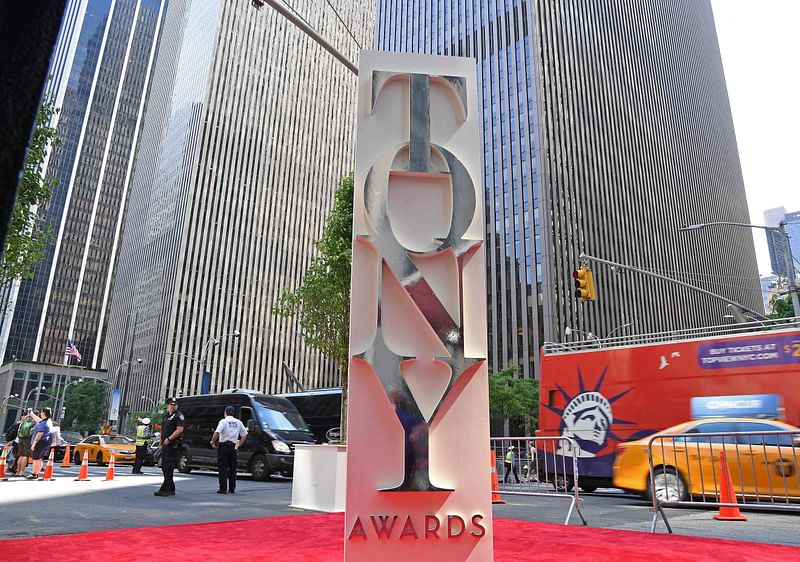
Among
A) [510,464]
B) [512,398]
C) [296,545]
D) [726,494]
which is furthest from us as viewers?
[512,398]

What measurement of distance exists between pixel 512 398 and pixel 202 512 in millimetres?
38198

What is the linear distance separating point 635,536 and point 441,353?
404 centimetres

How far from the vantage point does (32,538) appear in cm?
555

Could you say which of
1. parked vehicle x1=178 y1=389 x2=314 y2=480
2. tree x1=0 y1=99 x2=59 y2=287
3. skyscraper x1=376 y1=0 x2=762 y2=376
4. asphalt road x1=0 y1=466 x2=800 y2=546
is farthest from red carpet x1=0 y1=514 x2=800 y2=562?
skyscraper x1=376 y1=0 x2=762 y2=376

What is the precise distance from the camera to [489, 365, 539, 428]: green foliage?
44281mm

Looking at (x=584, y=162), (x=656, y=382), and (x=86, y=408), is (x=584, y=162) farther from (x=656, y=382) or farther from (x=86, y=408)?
(x=86, y=408)

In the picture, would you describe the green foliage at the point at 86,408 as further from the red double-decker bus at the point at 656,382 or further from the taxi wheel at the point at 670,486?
the taxi wheel at the point at 670,486

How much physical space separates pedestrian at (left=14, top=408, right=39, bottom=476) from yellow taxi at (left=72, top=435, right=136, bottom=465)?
7978 mm

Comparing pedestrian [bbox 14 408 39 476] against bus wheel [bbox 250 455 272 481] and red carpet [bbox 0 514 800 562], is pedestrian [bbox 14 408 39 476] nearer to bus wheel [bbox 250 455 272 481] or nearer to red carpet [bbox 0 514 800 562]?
bus wheel [bbox 250 455 272 481]

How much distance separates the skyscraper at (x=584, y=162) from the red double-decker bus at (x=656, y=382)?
34999 millimetres

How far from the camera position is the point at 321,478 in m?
9.41

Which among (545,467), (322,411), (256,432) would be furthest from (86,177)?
(545,467)

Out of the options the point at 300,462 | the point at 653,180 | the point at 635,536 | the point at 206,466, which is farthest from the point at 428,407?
the point at 653,180

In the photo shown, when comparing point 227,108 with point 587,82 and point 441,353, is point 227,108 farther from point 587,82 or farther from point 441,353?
point 441,353
